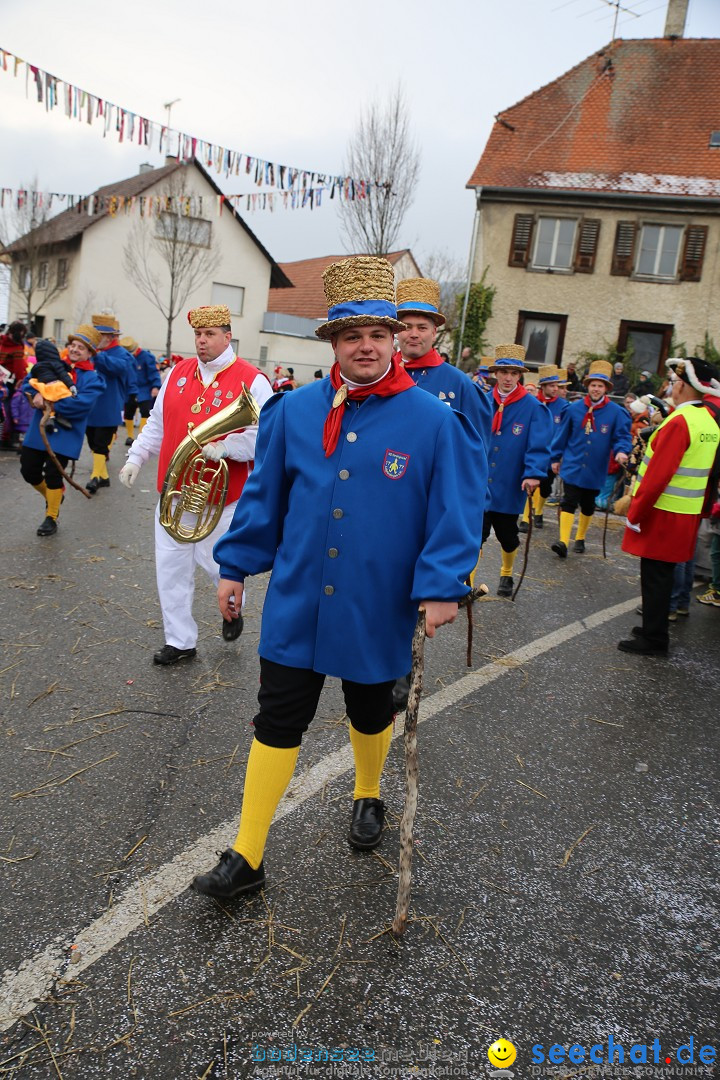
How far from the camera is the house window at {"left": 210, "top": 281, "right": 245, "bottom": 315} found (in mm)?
35531

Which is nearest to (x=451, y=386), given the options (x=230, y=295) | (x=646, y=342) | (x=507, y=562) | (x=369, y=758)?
(x=507, y=562)

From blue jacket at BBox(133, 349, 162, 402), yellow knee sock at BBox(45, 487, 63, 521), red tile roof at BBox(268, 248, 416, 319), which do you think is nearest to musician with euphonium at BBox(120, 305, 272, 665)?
yellow knee sock at BBox(45, 487, 63, 521)

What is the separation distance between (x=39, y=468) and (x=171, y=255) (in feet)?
88.2

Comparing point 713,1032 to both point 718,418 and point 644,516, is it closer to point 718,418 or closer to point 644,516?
point 644,516

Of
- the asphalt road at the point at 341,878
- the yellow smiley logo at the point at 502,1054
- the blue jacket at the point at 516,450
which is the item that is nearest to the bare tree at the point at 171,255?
the blue jacket at the point at 516,450

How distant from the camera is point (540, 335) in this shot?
992 inches

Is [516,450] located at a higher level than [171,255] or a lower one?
lower

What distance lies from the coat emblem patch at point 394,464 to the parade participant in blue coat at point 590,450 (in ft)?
23.4

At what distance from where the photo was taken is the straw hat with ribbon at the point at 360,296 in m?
2.64

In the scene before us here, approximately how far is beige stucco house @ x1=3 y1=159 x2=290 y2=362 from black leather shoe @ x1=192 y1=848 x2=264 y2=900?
31.1 m

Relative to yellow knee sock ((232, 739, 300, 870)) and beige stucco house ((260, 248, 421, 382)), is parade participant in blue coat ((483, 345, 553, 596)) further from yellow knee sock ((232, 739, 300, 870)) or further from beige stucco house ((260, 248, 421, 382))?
beige stucco house ((260, 248, 421, 382))

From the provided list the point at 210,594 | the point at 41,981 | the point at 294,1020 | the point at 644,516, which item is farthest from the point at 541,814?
the point at 210,594

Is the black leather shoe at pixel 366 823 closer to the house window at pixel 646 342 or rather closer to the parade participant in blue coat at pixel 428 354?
the parade participant in blue coat at pixel 428 354

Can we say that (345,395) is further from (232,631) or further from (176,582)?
(232,631)
